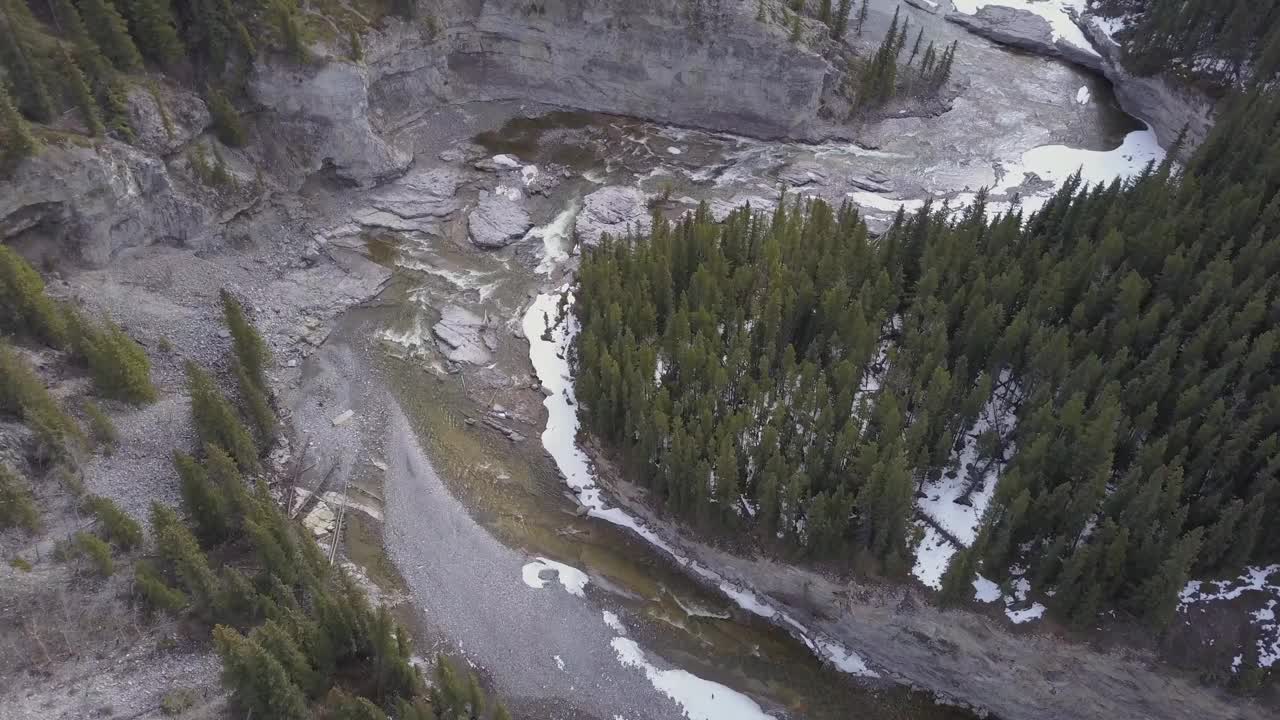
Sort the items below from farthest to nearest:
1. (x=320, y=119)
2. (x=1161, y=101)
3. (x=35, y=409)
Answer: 1. (x=1161, y=101)
2. (x=320, y=119)
3. (x=35, y=409)

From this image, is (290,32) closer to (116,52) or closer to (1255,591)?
(116,52)

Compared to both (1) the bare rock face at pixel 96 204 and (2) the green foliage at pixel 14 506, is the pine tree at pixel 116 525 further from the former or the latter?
(1) the bare rock face at pixel 96 204

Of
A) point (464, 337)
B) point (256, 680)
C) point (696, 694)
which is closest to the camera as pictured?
point (256, 680)

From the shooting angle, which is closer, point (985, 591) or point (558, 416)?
point (985, 591)

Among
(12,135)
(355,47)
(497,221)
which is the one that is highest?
(355,47)

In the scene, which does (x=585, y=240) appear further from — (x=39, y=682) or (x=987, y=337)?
(x=39, y=682)

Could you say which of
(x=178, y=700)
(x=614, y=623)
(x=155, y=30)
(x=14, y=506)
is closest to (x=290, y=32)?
(x=155, y=30)

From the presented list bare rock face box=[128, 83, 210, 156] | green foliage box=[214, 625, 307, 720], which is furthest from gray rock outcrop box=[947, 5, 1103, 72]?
green foliage box=[214, 625, 307, 720]
